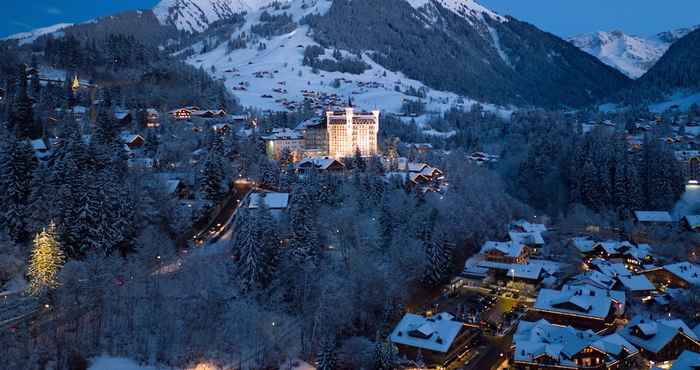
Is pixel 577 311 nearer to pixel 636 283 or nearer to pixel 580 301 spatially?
pixel 580 301

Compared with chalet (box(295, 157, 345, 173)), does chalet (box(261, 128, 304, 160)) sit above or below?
above

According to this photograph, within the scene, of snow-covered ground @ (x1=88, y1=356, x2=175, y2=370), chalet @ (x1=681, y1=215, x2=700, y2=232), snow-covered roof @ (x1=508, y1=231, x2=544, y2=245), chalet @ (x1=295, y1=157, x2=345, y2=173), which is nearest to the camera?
snow-covered ground @ (x1=88, y1=356, x2=175, y2=370)

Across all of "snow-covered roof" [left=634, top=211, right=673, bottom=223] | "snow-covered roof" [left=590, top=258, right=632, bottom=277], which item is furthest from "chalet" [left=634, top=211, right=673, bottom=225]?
"snow-covered roof" [left=590, top=258, right=632, bottom=277]

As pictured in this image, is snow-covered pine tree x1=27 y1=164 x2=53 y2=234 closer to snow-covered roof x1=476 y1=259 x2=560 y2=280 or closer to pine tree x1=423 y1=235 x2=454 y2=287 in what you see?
pine tree x1=423 y1=235 x2=454 y2=287

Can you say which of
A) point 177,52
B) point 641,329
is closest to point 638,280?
point 641,329

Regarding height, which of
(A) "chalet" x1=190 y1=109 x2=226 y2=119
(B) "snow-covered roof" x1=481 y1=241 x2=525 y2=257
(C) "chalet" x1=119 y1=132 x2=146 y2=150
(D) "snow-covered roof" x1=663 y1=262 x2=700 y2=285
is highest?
(A) "chalet" x1=190 y1=109 x2=226 y2=119

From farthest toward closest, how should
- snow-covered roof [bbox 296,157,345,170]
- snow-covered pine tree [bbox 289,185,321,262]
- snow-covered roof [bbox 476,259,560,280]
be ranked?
snow-covered roof [bbox 296,157,345,170]
snow-covered roof [bbox 476,259,560,280]
snow-covered pine tree [bbox 289,185,321,262]

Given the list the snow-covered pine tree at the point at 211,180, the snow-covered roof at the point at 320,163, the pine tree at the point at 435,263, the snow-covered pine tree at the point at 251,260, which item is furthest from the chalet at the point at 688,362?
the snow-covered roof at the point at 320,163

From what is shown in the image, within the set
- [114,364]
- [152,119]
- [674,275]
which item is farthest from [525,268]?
[152,119]
